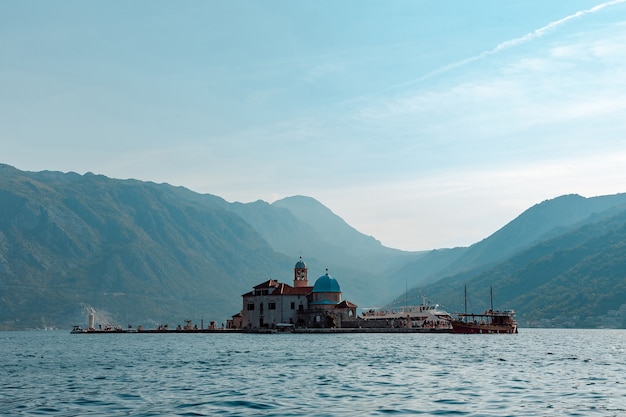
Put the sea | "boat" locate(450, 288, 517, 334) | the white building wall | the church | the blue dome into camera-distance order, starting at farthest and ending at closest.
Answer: the white building wall, the blue dome, the church, "boat" locate(450, 288, 517, 334), the sea

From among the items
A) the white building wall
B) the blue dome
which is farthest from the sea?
the white building wall

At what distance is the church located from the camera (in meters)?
185

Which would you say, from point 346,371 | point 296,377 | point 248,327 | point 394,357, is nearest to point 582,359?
point 394,357

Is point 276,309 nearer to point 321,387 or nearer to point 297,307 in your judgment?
point 297,307

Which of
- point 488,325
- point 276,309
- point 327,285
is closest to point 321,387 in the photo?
point 488,325

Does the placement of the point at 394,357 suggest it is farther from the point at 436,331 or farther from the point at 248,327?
the point at 248,327

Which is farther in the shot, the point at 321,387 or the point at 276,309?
the point at 276,309

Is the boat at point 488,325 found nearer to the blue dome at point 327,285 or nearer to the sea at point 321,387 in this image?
the blue dome at point 327,285

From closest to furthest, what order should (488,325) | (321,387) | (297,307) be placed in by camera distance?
(321,387)
(488,325)
(297,307)

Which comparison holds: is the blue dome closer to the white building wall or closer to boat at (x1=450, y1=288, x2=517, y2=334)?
the white building wall

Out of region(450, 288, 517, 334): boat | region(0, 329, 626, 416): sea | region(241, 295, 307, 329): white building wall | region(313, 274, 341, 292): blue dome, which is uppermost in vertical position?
region(313, 274, 341, 292): blue dome

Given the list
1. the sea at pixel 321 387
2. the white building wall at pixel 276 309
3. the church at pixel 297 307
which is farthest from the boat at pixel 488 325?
the sea at pixel 321 387

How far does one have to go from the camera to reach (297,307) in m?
190

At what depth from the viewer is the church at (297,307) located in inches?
7293
